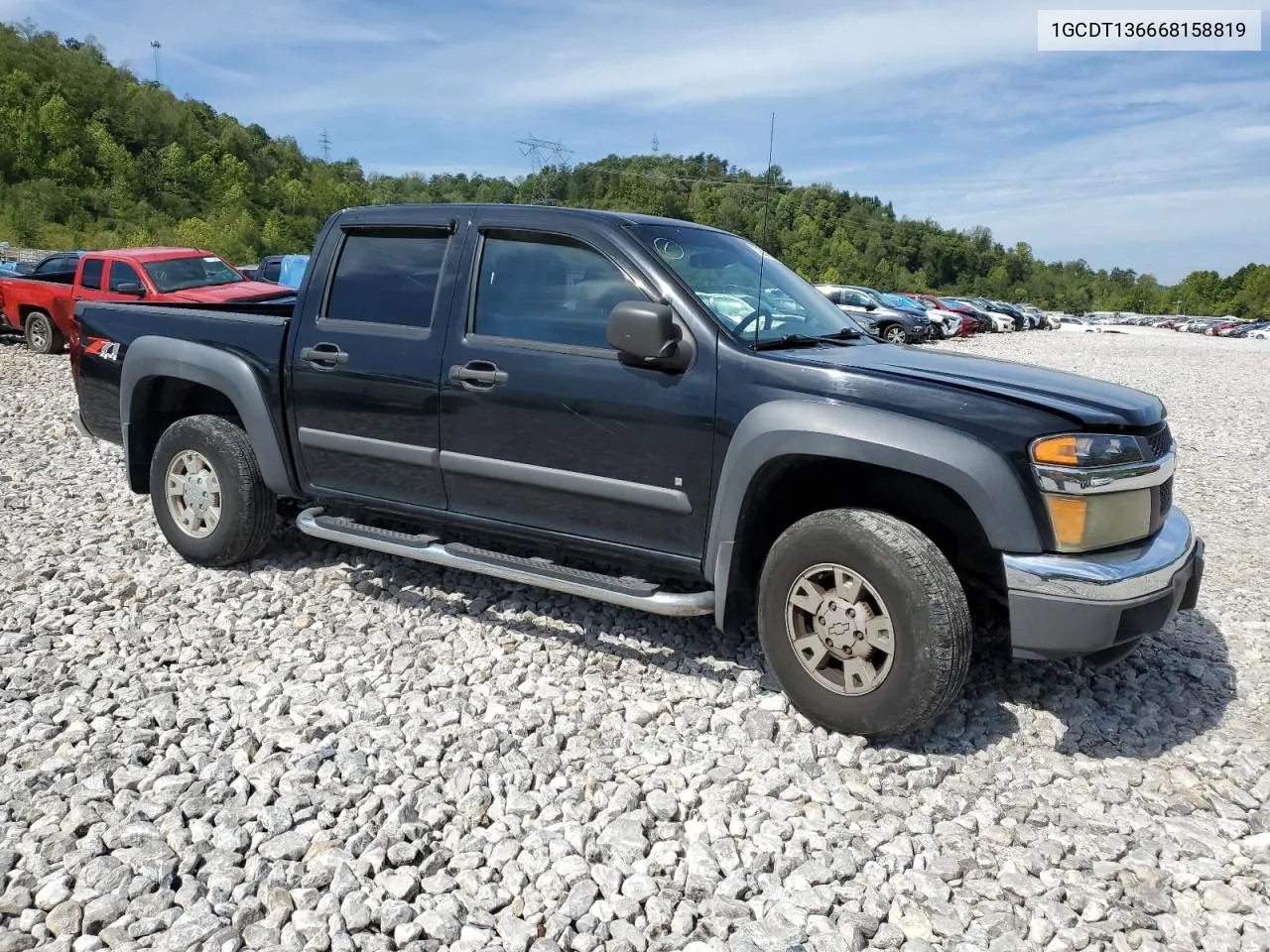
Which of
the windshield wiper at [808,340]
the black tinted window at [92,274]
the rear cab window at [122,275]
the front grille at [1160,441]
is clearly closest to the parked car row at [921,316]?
the rear cab window at [122,275]

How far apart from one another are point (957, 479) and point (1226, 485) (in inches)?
252

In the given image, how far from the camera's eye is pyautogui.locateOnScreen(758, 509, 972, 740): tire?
3184 mm

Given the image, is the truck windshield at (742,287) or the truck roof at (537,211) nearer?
the truck windshield at (742,287)

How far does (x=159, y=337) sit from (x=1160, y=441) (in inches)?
186

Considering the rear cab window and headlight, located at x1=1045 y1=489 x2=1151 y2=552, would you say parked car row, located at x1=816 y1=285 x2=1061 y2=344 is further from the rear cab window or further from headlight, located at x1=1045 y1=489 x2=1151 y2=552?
headlight, located at x1=1045 y1=489 x2=1151 y2=552

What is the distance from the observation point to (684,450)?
361cm

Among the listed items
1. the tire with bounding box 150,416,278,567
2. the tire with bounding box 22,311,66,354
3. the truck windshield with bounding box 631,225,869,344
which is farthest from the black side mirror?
the tire with bounding box 22,311,66,354

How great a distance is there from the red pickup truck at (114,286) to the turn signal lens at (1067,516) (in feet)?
35.9

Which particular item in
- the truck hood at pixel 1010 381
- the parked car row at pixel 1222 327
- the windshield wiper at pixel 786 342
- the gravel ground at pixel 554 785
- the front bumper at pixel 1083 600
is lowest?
the gravel ground at pixel 554 785

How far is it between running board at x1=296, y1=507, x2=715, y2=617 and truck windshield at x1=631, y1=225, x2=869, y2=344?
104cm

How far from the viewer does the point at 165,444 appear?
5.06m

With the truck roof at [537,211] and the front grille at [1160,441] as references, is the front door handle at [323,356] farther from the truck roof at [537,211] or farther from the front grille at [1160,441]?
the front grille at [1160,441]

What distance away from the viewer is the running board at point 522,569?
3625mm

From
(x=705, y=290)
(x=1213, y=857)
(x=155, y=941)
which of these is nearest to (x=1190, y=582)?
(x=1213, y=857)
